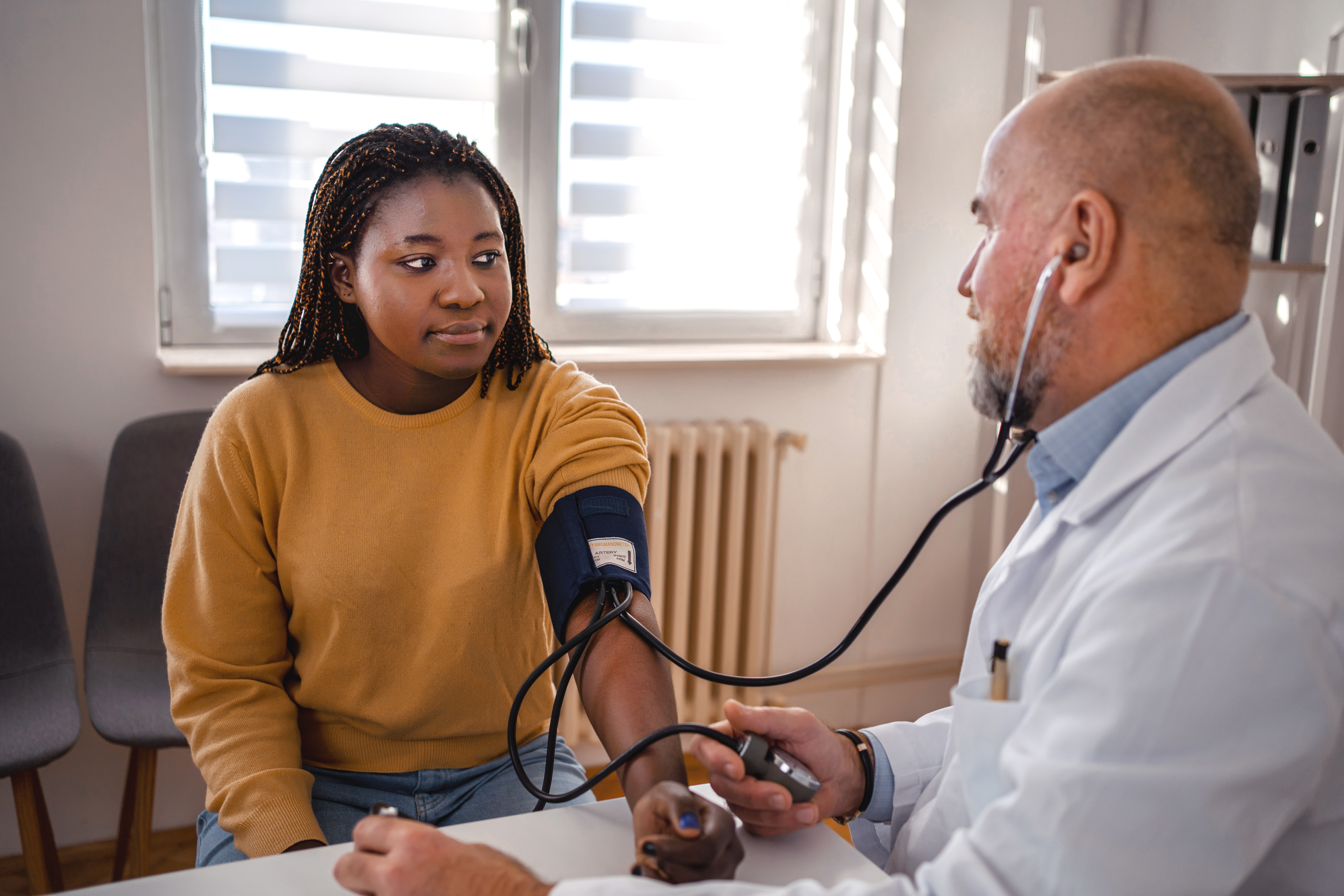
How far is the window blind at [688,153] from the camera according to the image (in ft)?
8.07

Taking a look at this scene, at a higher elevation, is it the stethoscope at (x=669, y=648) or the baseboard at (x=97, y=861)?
the stethoscope at (x=669, y=648)

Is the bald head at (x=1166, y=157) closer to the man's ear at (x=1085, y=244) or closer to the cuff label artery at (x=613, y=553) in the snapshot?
the man's ear at (x=1085, y=244)

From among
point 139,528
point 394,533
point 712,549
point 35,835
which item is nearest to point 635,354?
point 712,549

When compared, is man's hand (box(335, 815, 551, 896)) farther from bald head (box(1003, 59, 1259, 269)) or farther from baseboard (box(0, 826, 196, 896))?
baseboard (box(0, 826, 196, 896))

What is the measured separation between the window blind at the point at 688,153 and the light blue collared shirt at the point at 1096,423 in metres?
1.74

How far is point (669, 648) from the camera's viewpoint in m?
1.10

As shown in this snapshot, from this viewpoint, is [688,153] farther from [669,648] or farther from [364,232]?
[669,648]

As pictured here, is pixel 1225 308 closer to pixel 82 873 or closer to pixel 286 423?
pixel 286 423

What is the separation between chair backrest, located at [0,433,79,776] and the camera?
5.57 feet

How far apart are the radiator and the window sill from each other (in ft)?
A: 0.55

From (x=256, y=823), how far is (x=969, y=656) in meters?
0.76

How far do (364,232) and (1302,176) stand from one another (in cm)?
181

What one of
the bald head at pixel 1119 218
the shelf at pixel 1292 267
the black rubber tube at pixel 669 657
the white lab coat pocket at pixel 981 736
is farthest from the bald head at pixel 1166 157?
the shelf at pixel 1292 267

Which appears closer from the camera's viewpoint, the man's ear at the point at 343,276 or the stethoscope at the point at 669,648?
the stethoscope at the point at 669,648
